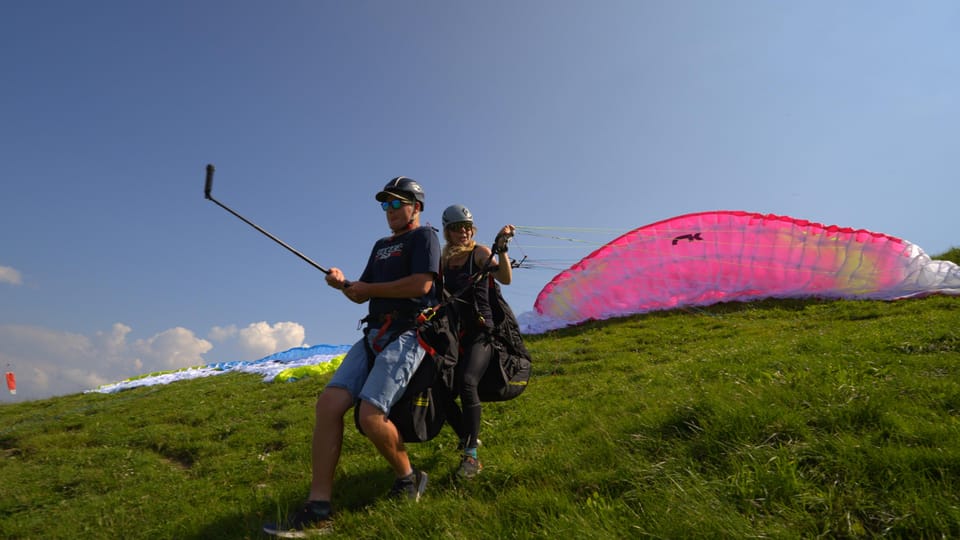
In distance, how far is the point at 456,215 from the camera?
249 inches

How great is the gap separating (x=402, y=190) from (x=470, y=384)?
2.20m

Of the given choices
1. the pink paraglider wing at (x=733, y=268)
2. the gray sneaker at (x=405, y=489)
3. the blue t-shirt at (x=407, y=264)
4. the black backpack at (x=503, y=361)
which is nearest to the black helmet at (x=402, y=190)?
the blue t-shirt at (x=407, y=264)

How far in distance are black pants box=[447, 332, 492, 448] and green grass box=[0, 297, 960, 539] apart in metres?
0.48

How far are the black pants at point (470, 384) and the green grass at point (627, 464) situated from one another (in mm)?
481

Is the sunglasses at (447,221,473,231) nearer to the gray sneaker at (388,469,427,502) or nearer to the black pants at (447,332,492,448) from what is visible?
the black pants at (447,332,492,448)

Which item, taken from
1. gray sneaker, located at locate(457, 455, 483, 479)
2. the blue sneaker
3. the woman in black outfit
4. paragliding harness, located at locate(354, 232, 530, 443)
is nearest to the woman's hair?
the woman in black outfit

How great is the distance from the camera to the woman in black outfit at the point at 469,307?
17.4 ft

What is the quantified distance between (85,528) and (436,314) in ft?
18.2

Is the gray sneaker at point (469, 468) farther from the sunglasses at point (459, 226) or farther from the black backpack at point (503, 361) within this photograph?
the sunglasses at point (459, 226)

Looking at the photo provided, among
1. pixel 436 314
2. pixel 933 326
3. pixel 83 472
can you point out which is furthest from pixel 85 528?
pixel 933 326

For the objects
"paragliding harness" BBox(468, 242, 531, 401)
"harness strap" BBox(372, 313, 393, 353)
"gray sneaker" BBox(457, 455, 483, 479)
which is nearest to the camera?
"harness strap" BBox(372, 313, 393, 353)

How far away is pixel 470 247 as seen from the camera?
616cm

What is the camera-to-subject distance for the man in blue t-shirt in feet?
13.8

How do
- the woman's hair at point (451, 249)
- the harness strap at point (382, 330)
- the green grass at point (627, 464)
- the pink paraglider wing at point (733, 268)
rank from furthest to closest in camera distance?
the pink paraglider wing at point (733, 268), the woman's hair at point (451, 249), the harness strap at point (382, 330), the green grass at point (627, 464)
